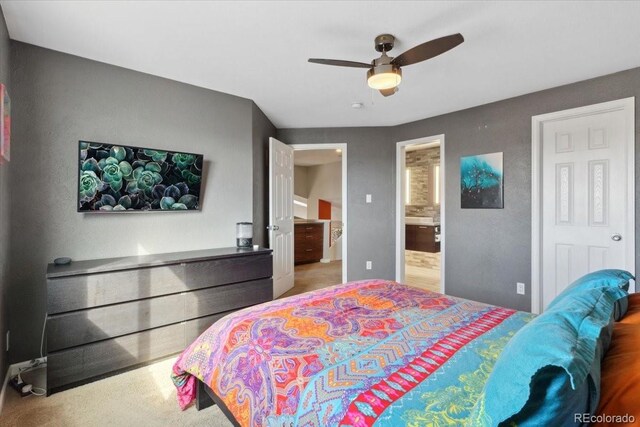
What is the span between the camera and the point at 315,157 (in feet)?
22.5

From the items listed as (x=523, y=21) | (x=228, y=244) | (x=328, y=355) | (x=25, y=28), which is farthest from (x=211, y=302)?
(x=523, y=21)

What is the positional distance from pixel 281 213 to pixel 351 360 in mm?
3176

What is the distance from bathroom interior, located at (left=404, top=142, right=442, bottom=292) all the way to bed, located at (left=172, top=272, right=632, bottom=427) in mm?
3870

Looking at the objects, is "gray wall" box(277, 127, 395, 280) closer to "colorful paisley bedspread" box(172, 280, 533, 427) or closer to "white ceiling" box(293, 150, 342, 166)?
"white ceiling" box(293, 150, 342, 166)

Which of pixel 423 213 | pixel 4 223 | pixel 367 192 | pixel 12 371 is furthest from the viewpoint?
pixel 423 213

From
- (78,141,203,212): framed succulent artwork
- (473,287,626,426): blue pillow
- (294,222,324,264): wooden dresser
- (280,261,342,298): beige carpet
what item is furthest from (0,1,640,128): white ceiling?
(294,222,324,264): wooden dresser

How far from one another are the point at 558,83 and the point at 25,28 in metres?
4.47

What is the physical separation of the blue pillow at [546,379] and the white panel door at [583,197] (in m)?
2.89

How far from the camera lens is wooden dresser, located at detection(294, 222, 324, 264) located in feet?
21.5

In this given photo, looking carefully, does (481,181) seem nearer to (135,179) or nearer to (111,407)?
(135,179)

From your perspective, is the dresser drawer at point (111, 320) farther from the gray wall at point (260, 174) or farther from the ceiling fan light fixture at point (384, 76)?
the ceiling fan light fixture at point (384, 76)

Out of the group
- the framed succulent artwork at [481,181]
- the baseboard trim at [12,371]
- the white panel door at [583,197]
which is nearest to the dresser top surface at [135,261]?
the baseboard trim at [12,371]

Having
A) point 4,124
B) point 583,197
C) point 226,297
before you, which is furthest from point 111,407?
point 583,197

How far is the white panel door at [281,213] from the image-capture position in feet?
12.8
